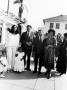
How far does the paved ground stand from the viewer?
4082mm

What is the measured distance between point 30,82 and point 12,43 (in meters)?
1.25

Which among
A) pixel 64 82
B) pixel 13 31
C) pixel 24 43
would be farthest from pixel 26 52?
pixel 64 82

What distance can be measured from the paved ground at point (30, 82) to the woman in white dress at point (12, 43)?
0.38 m

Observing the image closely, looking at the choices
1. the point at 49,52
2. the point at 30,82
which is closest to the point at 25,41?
the point at 49,52

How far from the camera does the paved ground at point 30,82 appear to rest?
13.4ft

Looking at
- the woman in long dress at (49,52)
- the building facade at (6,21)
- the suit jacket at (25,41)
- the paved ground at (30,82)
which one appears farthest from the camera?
the building facade at (6,21)

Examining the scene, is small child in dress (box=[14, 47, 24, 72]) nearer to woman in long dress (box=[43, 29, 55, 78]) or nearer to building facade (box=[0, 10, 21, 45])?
woman in long dress (box=[43, 29, 55, 78])

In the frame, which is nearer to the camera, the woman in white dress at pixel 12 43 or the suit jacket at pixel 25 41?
the woman in white dress at pixel 12 43

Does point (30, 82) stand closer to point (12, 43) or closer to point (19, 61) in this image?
point (19, 61)

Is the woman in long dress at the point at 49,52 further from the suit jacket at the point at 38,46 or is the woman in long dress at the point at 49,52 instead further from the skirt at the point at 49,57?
the suit jacket at the point at 38,46

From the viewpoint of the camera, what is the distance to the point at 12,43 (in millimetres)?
5293

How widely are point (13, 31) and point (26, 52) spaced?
2.39 ft

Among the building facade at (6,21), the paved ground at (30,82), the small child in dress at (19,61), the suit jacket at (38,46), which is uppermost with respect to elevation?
the building facade at (6,21)

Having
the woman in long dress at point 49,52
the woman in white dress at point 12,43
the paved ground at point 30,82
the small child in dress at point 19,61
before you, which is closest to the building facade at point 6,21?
the woman in white dress at point 12,43
